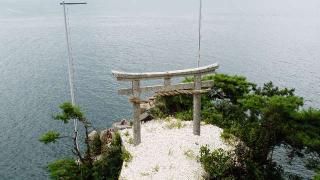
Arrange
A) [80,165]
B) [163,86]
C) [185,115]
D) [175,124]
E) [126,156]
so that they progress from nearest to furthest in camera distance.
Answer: [126,156] < [163,86] < [80,165] < [175,124] < [185,115]

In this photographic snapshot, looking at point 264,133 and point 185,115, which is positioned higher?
point 264,133

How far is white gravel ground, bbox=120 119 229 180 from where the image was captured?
20.7 metres

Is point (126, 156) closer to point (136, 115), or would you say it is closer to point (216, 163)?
point (136, 115)

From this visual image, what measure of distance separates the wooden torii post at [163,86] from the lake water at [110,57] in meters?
17.7

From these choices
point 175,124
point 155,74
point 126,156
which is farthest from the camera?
point 175,124

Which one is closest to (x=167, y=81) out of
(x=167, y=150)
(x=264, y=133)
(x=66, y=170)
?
(x=167, y=150)

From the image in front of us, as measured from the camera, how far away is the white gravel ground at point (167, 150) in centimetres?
2066

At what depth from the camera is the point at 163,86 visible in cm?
2294

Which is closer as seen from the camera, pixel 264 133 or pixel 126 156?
pixel 126 156

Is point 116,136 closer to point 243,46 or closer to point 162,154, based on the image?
point 162,154

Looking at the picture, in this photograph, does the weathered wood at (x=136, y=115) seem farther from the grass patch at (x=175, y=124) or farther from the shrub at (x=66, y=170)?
the shrub at (x=66, y=170)

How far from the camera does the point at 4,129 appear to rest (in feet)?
149

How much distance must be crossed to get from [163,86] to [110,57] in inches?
2148

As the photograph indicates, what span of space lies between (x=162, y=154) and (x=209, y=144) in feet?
10.3
